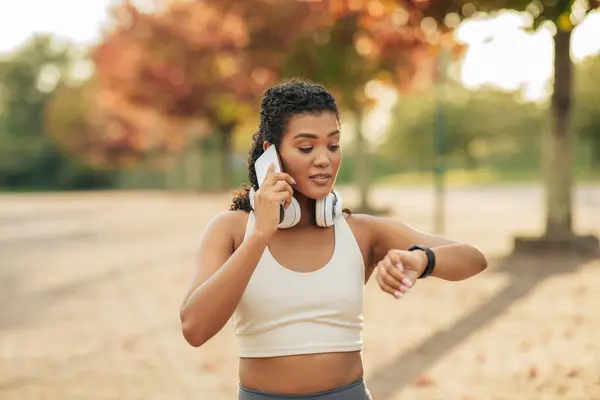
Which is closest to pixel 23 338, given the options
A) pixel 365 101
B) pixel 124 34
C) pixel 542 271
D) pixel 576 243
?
pixel 542 271

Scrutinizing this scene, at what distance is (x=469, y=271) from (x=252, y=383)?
74 centimetres

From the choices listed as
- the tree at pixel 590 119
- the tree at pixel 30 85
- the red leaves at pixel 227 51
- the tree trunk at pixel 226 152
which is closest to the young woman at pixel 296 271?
the red leaves at pixel 227 51

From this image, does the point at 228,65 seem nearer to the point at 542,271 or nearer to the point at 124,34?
the point at 124,34

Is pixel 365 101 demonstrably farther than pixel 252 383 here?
Yes

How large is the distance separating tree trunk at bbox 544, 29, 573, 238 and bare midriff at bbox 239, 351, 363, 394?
12.2 metres

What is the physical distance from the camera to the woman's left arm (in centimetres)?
251

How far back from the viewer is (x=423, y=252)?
2547mm

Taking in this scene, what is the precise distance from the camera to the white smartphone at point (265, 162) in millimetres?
2500

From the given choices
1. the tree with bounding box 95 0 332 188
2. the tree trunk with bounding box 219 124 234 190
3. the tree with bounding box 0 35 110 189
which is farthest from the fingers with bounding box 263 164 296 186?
the tree with bounding box 0 35 110 189

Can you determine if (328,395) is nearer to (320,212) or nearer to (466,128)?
(320,212)

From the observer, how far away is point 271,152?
255 cm

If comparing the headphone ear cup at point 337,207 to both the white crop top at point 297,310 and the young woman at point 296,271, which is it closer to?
the young woman at point 296,271

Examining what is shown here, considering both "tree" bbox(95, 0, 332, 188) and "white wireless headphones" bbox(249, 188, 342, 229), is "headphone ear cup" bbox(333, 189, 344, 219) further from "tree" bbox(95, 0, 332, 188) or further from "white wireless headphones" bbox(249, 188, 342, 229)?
"tree" bbox(95, 0, 332, 188)

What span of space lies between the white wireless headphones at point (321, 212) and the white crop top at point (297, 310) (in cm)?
11
